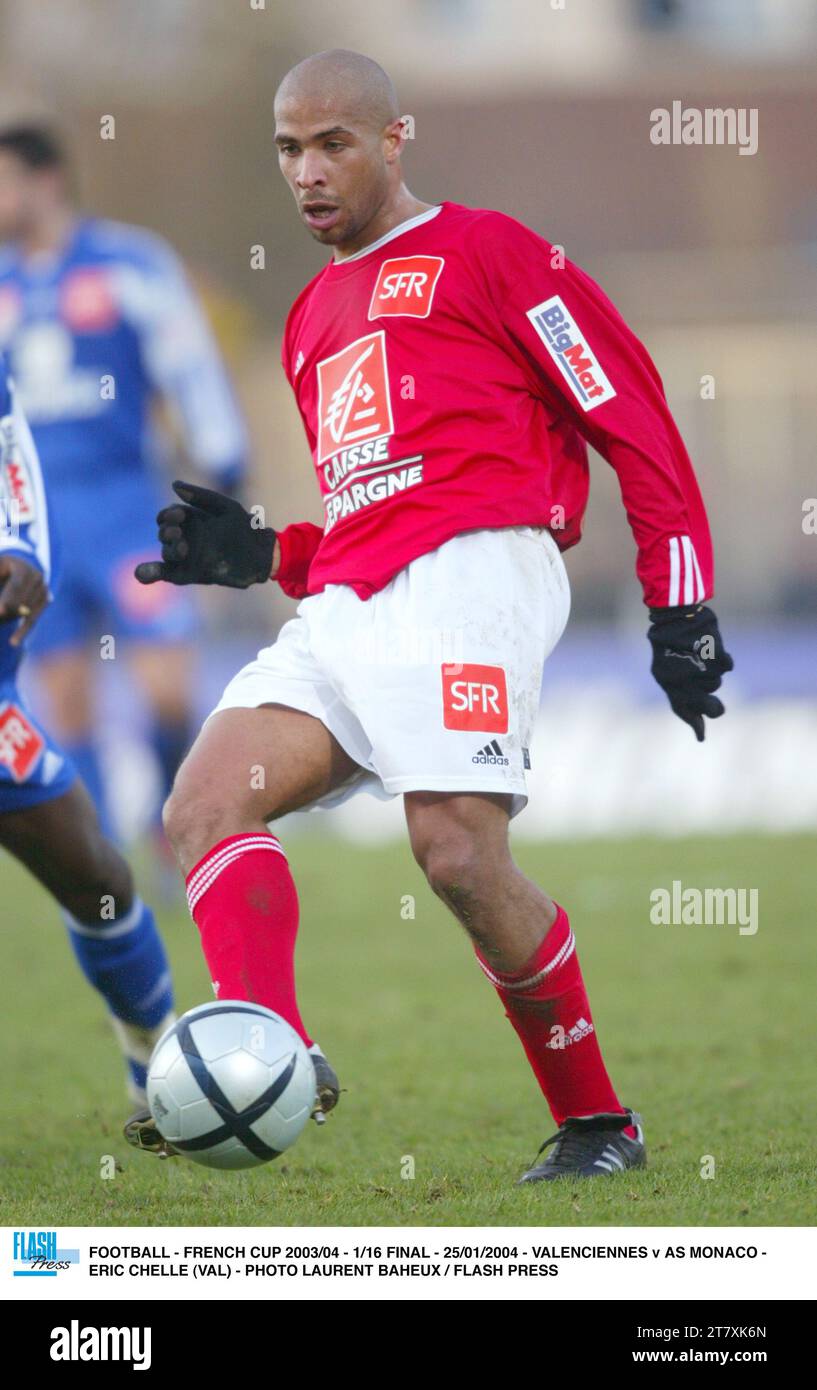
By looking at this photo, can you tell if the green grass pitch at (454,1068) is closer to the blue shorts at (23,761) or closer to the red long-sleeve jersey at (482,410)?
the blue shorts at (23,761)

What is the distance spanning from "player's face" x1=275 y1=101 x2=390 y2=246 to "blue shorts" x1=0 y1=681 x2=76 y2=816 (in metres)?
1.20

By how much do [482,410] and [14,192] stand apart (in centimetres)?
448

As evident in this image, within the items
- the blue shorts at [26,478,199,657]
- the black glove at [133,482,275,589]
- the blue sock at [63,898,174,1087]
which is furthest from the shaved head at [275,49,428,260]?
the blue shorts at [26,478,199,657]

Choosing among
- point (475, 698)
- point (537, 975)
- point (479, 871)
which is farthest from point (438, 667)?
point (537, 975)

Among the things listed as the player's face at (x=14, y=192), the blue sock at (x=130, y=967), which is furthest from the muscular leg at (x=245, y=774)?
the player's face at (x=14, y=192)

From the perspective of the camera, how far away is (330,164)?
12.7 feet

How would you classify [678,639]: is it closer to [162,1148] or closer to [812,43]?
[162,1148]

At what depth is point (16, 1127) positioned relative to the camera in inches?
189

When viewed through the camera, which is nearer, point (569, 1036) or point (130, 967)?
point (569, 1036)

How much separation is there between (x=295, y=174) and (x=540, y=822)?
8.03m

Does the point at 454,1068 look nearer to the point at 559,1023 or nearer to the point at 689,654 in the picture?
the point at 559,1023

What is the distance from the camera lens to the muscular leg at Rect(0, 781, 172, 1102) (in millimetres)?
4336

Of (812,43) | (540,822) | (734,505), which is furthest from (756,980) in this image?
(812,43)

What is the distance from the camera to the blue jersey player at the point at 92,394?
787cm
